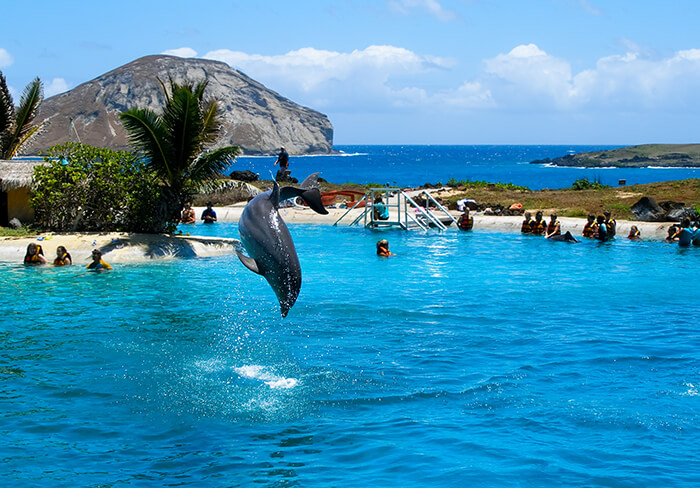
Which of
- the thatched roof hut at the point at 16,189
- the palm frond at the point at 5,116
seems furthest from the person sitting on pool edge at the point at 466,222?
the palm frond at the point at 5,116

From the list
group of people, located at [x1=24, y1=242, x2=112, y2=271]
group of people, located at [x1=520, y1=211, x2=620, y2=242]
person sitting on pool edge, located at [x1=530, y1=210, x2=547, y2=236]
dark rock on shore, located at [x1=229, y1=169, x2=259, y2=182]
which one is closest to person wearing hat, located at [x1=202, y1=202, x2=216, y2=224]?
group of people, located at [x1=24, y1=242, x2=112, y2=271]

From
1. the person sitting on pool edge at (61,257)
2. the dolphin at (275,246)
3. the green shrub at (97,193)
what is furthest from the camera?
the green shrub at (97,193)

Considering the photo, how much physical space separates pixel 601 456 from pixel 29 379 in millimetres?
8621

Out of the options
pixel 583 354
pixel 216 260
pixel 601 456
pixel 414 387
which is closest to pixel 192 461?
pixel 414 387

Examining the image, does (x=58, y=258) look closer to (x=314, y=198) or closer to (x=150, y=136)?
(x=150, y=136)

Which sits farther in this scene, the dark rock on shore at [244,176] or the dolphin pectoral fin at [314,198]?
the dark rock on shore at [244,176]

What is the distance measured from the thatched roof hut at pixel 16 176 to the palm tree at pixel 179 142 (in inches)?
148

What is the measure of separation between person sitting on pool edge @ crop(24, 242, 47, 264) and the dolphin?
13.5m

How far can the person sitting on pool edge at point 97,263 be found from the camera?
20.5m

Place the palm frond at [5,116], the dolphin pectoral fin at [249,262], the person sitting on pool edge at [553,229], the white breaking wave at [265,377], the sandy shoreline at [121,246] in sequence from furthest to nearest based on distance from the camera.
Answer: the person sitting on pool edge at [553,229] → the palm frond at [5,116] → the sandy shoreline at [121,246] → the white breaking wave at [265,377] → the dolphin pectoral fin at [249,262]

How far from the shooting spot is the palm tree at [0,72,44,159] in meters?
27.7

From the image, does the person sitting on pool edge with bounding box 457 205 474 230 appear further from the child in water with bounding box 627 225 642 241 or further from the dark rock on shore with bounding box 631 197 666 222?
the dark rock on shore with bounding box 631 197 666 222

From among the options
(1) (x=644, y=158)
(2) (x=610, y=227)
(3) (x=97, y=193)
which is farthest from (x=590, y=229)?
(1) (x=644, y=158)

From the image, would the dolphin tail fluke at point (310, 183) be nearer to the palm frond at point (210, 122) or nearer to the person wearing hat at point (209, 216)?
the palm frond at point (210, 122)
